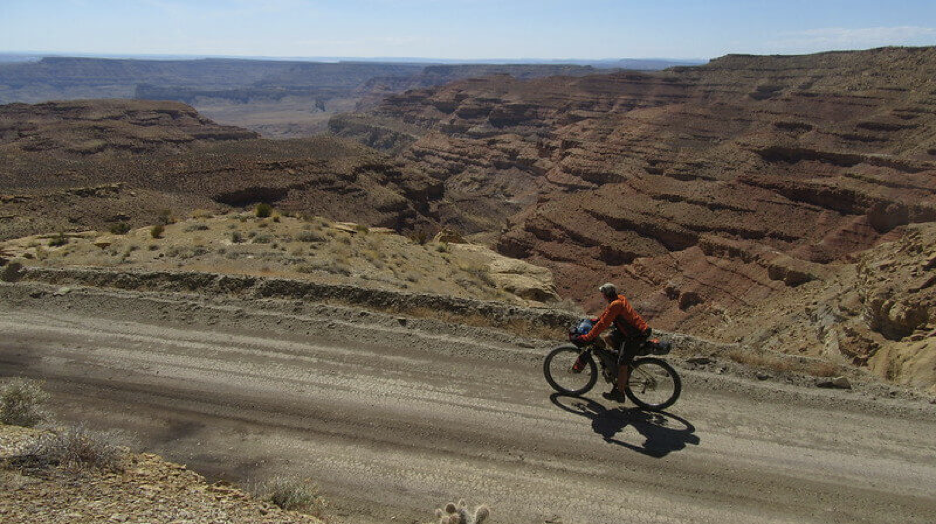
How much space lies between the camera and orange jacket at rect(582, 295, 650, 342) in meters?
7.63

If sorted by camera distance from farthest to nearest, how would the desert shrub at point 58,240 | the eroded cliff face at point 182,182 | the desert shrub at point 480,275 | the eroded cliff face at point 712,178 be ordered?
the eroded cliff face at point 712,178
the eroded cliff face at point 182,182
the desert shrub at point 480,275
the desert shrub at point 58,240

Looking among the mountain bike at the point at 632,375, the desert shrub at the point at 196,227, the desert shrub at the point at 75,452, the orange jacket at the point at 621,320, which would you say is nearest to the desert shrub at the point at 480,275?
the desert shrub at the point at 196,227

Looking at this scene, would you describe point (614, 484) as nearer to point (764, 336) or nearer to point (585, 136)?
point (764, 336)

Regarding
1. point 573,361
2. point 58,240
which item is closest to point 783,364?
point 573,361

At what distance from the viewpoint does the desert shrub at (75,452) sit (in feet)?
16.7

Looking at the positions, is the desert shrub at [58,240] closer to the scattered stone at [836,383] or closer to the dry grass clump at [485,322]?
the dry grass clump at [485,322]

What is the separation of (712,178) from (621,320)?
184ft

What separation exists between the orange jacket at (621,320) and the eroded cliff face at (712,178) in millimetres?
25811

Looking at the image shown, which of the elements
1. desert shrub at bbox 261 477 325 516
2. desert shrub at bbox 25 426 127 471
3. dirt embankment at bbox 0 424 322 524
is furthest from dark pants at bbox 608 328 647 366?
desert shrub at bbox 25 426 127 471

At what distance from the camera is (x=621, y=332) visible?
778cm

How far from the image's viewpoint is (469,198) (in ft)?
272

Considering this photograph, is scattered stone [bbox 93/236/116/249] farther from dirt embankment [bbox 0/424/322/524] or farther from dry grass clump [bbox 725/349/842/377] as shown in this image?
dry grass clump [bbox 725/349/842/377]

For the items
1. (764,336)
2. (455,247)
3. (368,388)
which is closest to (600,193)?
(455,247)

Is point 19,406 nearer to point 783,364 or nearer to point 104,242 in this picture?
point 783,364
